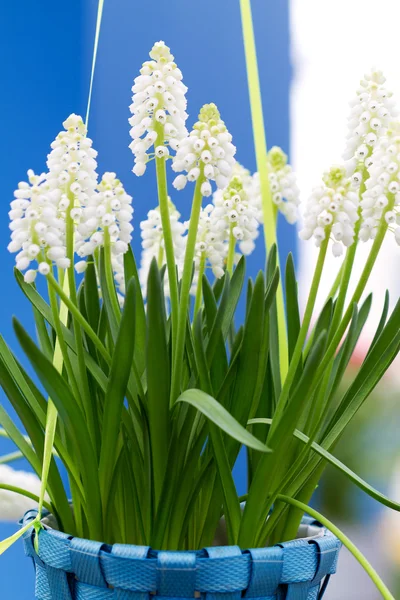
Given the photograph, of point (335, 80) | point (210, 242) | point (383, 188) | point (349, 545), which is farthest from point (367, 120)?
point (335, 80)

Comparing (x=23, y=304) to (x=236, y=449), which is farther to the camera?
(x=23, y=304)

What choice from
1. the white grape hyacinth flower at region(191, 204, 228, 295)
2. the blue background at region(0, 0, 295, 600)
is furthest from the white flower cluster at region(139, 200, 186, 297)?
the blue background at region(0, 0, 295, 600)

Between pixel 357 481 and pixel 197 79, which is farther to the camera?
pixel 197 79

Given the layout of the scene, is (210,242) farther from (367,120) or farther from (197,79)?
(197,79)

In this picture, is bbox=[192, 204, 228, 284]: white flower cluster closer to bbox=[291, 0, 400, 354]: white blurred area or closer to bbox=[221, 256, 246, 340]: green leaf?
bbox=[221, 256, 246, 340]: green leaf

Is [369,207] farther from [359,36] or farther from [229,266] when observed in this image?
[359,36]

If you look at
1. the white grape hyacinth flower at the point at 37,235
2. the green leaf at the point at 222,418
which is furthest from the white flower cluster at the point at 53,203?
the green leaf at the point at 222,418

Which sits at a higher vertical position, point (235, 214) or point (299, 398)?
point (235, 214)

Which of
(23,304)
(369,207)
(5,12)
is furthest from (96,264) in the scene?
(5,12)
